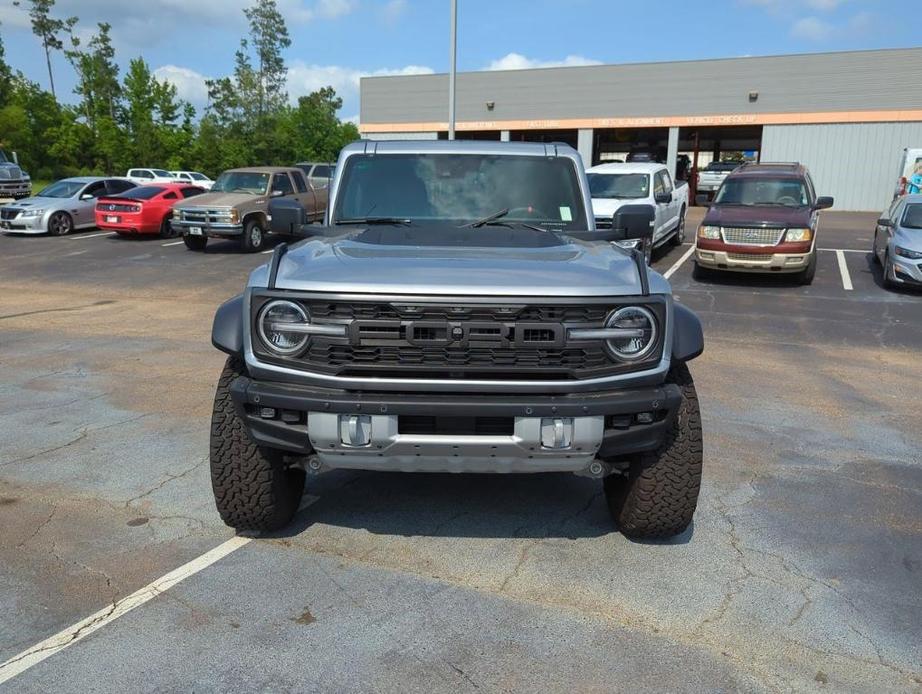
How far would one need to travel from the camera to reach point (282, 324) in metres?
3.16

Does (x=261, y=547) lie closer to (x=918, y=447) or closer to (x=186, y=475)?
(x=186, y=475)

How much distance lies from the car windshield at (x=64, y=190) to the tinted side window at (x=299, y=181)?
6.85 meters

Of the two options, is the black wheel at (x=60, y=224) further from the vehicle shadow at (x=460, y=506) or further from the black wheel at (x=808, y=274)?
the vehicle shadow at (x=460, y=506)

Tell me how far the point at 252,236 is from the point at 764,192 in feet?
35.8

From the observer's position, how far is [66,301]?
11562 millimetres

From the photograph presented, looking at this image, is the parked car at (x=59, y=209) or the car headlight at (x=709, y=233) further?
the parked car at (x=59, y=209)

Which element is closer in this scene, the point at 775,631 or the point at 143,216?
the point at 775,631

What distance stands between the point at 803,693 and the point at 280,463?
2.35 metres

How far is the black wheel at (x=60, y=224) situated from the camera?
20.2 metres

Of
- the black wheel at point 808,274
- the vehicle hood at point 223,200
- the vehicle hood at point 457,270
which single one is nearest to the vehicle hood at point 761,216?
the black wheel at point 808,274

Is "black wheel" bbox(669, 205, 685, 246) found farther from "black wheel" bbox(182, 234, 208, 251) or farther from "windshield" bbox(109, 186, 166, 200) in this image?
"windshield" bbox(109, 186, 166, 200)

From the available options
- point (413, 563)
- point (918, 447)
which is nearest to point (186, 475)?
point (413, 563)

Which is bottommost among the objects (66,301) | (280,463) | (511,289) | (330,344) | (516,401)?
(66,301)

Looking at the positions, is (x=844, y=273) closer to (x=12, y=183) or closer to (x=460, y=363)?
(x=460, y=363)
